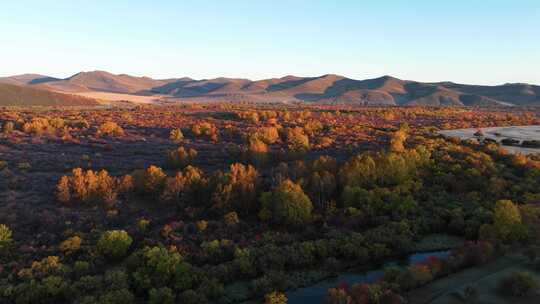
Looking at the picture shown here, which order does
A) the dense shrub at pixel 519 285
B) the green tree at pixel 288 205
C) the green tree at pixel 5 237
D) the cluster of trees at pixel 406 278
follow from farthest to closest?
the green tree at pixel 288 205, the green tree at pixel 5 237, the dense shrub at pixel 519 285, the cluster of trees at pixel 406 278

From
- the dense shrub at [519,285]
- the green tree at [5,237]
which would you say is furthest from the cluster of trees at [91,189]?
the dense shrub at [519,285]

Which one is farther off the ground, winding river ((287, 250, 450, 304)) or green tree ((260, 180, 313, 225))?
green tree ((260, 180, 313, 225))

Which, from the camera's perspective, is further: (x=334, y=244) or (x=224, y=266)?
(x=334, y=244)

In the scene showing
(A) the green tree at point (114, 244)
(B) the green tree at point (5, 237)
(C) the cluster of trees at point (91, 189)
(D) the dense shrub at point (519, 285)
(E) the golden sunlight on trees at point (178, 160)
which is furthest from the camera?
(E) the golden sunlight on trees at point (178, 160)

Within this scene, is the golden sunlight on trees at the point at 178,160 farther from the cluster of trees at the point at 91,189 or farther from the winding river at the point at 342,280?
the winding river at the point at 342,280

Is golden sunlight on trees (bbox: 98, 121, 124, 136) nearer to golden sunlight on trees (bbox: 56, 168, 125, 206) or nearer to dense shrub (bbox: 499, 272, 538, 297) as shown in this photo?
golden sunlight on trees (bbox: 56, 168, 125, 206)

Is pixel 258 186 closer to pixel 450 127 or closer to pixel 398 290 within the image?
pixel 398 290

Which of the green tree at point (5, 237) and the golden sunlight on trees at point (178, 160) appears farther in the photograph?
the golden sunlight on trees at point (178, 160)

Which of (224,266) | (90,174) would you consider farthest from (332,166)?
(90,174)

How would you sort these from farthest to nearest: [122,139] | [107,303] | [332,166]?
[122,139], [332,166], [107,303]

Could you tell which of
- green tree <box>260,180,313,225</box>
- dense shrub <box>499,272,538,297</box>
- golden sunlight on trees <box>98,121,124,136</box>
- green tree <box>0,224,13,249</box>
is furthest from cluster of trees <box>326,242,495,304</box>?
golden sunlight on trees <box>98,121,124,136</box>

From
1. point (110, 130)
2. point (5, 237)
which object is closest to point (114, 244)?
point (5, 237)
